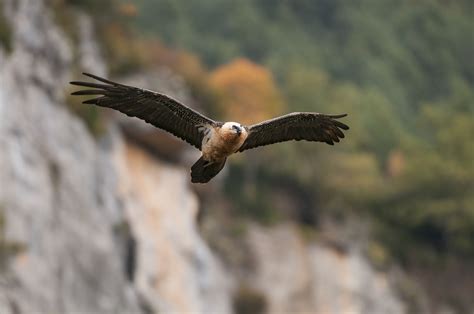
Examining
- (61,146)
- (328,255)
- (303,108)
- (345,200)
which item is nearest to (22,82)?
(61,146)

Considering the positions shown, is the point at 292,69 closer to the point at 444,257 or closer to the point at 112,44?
the point at 444,257

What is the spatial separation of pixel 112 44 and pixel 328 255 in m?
12.6

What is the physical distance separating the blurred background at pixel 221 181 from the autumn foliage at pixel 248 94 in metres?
0.11

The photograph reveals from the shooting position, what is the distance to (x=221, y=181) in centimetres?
4653

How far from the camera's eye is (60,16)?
35.2 m

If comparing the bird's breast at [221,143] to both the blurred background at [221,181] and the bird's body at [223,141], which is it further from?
the blurred background at [221,181]

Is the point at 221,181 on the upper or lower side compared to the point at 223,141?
upper

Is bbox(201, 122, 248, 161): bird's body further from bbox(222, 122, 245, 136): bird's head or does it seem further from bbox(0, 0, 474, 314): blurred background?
bbox(0, 0, 474, 314): blurred background

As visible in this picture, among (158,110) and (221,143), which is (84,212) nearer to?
(158,110)

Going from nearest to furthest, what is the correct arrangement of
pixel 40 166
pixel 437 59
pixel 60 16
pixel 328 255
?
pixel 40 166 → pixel 60 16 → pixel 328 255 → pixel 437 59

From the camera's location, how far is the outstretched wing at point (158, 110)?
1501 cm

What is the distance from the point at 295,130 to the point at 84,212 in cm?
1711

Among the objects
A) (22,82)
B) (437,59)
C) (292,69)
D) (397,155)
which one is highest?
(437,59)

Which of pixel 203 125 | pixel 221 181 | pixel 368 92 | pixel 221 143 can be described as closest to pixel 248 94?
pixel 221 181
